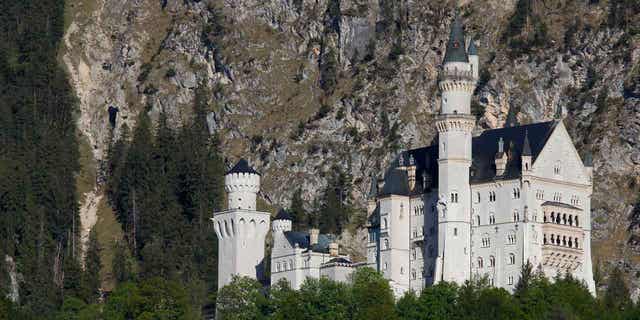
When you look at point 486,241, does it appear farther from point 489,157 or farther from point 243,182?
point 243,182

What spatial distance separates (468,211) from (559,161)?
25.9ft

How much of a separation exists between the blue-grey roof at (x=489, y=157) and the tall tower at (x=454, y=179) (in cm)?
135

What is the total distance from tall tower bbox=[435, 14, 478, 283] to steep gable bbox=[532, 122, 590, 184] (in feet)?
18.2

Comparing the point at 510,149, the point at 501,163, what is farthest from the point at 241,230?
the point at 510,149

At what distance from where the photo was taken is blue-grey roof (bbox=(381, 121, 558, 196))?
154 m

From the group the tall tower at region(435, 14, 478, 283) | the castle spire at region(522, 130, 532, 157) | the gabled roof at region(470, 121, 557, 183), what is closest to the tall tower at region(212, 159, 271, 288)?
the tall tower at region(435, 14, 478, 283)

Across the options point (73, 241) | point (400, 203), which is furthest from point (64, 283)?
point (400, 203)

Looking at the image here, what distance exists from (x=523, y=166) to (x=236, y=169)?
26521 millimetres

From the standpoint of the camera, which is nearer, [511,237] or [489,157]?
→ [511,237]

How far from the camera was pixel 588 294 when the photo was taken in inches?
5994

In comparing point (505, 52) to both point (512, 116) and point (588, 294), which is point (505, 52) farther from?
point (588, 294)

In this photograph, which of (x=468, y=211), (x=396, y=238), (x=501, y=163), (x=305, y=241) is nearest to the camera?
(x=501, y=163)

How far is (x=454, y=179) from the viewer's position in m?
154

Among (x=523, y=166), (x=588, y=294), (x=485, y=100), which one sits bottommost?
(x=588, y=294)
